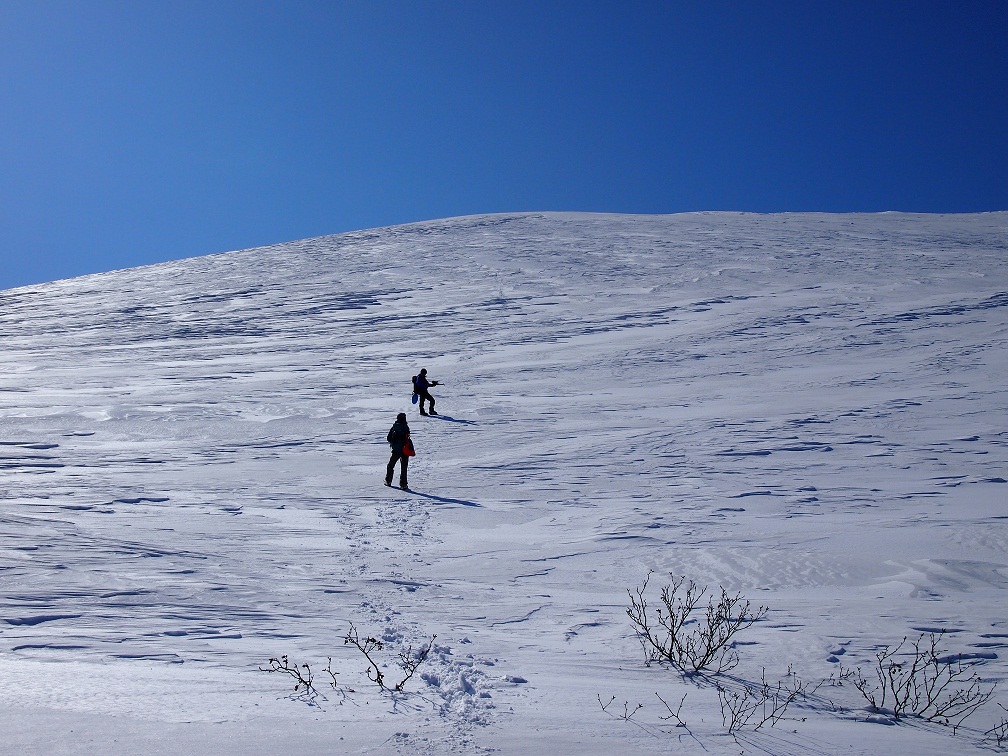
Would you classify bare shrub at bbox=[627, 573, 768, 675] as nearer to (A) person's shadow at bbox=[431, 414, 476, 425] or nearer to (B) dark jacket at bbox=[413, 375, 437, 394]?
(A) person's shadow at bbox=[431, 414, 476, 425]

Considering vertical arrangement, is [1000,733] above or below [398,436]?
below

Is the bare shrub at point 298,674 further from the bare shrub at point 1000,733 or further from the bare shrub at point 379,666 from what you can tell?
the bare shrub at point 1000,733

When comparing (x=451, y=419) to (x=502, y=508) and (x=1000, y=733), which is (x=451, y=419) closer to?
(x=502, y=508)

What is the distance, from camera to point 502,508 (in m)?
8.40

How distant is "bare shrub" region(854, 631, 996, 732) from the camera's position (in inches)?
143

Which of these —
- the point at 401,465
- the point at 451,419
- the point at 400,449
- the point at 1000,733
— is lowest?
the point at 1000,733

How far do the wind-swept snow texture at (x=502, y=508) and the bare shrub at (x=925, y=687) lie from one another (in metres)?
0.12

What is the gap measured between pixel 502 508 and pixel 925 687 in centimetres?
534

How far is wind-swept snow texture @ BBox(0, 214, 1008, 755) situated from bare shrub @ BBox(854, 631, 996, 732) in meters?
0.12

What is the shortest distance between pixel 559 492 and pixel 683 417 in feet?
13.3

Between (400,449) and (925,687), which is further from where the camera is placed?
(400,449)

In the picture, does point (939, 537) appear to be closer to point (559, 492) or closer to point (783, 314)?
point (559, 492)

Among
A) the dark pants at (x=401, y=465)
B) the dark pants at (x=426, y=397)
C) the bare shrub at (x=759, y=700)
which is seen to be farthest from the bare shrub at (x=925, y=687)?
the dark pants at (x=426, y=397)

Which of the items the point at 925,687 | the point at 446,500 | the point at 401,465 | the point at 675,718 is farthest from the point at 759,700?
the point at 401,465
